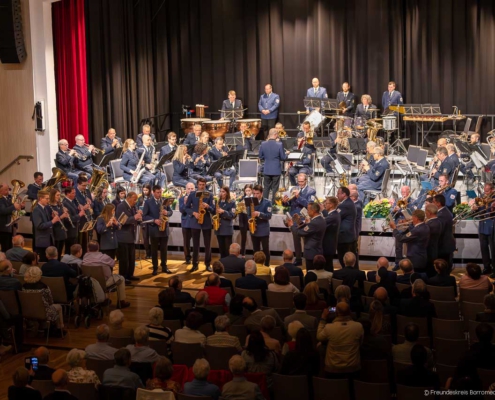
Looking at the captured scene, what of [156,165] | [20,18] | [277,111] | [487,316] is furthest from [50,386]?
[277,111]

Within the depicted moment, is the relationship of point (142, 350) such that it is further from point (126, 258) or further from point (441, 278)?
point (126, 258)

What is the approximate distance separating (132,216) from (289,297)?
14.5 ft

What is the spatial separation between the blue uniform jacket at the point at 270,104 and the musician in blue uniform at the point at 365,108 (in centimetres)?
238

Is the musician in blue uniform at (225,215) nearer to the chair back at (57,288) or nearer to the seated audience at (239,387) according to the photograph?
the chair back at (57,288)

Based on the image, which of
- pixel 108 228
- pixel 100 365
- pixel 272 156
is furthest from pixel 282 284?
pixel 272 156

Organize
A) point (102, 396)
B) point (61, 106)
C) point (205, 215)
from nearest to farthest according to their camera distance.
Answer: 1. point (102, 396)
2. point (205, 215)
3. point (61, 106)

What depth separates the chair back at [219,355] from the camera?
777 cm

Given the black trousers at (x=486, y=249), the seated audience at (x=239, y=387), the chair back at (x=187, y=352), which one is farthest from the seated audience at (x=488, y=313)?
the black trousers at (x=486, y=249)

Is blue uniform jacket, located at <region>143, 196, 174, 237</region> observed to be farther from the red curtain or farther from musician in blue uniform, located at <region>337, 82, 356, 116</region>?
musician in blue uniform, located at <region>337, 82, 356, 116</region>

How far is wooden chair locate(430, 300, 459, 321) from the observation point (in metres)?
9.15

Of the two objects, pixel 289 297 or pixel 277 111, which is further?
pixel 277 111

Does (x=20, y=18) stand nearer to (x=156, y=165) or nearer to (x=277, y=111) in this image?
(x=156, y=165)

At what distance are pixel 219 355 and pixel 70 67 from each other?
1377 centimetres

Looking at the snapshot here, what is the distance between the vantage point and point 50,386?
23.9 feet
